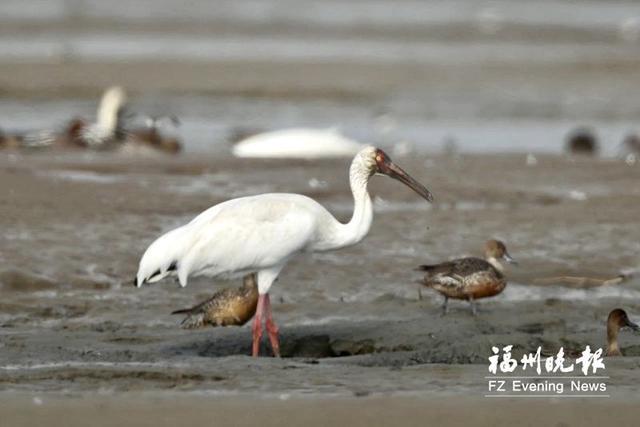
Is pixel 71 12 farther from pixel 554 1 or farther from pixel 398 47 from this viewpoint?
pixel 554 1

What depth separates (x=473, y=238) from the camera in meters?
13.5

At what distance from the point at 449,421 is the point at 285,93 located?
20.0 metres

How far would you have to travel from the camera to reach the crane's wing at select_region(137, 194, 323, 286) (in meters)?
9.98

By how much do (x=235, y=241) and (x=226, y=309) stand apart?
30.4 inches

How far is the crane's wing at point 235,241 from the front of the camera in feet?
32.7

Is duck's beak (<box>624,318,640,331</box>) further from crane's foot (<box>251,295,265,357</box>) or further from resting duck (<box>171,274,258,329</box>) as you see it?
resting duck (<box>171,274,258,329</box>)

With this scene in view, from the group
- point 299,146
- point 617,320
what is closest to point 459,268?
point 617,320

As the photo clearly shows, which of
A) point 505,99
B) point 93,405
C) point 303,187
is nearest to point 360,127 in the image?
point 505,99

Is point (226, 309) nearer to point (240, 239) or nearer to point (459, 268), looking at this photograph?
point (240, 239)

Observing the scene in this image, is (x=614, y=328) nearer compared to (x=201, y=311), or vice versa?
(x=614, y=328)

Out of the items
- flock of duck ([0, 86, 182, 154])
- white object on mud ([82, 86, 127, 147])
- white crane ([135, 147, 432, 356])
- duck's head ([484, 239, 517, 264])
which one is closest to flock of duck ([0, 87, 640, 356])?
white crane ([135, 147, 432, 356])

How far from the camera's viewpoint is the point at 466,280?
10.6 m

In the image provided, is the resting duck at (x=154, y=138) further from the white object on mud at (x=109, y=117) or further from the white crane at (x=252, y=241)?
the white crane at (x=252, y=241)

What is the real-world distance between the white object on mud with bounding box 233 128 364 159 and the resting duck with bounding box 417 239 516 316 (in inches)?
A: 282
